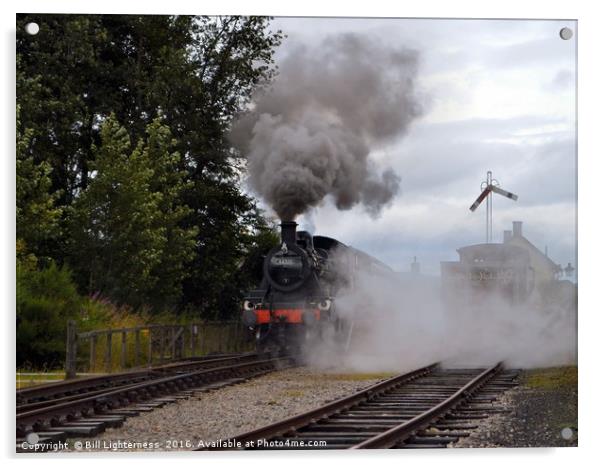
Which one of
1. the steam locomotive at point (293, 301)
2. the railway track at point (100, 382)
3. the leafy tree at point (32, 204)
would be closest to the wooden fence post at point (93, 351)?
the railway track at point (100, 382)

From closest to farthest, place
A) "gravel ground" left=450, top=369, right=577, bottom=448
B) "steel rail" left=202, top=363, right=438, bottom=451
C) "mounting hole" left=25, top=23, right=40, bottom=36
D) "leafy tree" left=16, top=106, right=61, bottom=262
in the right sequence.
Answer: "steel rail" left=202, top=363, right=438, bottom=451
"gravel ground" left=450, top=369, right=577, bottom=448
"mounting hole" left=25, top=23, right=40, bottom=36
"leafy tree" left=16, top=106, right=61, bottom=262

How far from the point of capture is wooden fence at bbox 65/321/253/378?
1254 cm

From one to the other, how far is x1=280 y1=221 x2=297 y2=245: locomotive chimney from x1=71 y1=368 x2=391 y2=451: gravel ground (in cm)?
337

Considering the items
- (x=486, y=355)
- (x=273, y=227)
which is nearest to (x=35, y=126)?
(x=273, y=227)

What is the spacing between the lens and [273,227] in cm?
1717

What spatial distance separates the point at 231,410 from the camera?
10852 millimetres

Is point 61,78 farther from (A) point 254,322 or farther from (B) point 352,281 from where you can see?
(B) point 352,281

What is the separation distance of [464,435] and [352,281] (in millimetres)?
9818

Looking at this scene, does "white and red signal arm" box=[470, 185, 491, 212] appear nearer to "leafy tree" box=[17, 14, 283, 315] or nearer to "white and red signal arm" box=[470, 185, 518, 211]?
Result: "white and red signal arm" box=[470, 185, 518, 211]

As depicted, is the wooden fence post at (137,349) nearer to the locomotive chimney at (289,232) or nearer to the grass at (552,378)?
the locomotive chimney at (289,232)

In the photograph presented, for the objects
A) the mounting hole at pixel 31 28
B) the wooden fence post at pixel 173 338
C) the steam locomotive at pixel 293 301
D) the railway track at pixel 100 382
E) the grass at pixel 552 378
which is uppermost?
the mounting hole at pixel 31 28

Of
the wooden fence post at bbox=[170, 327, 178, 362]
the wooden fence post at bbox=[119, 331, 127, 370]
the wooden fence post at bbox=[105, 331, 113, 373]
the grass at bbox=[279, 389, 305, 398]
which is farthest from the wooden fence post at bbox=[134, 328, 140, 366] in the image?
the grass at bbox=[279, 389, 305, 398]

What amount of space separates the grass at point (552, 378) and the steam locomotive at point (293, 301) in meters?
4.32

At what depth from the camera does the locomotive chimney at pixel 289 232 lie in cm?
1744
